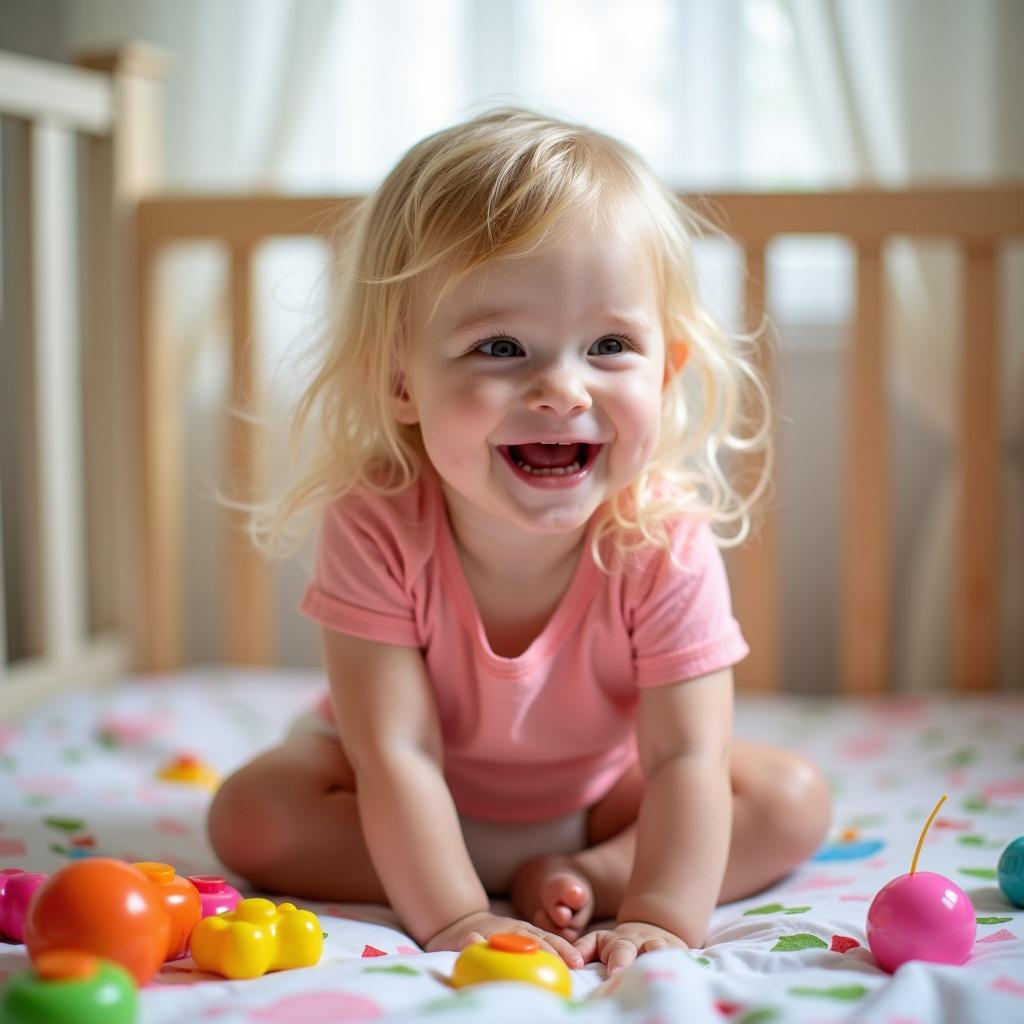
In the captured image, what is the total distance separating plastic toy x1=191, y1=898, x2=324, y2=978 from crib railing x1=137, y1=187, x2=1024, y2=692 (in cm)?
77

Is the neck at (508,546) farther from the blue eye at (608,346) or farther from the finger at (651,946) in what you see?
the finger at (651,946)

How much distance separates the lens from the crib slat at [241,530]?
164 centimetres

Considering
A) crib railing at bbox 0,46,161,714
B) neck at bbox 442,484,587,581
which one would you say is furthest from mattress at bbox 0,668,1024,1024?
neck at bbox 442,484,587,581

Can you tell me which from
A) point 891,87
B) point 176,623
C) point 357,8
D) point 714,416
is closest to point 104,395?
point 176,623

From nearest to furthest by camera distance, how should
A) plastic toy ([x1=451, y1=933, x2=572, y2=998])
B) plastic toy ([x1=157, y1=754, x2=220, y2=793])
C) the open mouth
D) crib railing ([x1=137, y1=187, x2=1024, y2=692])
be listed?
plastic toy ([x1=451, y1=933, x2=572, y2=998]), the open mouth, plastic toy ([x1=157, y1=754, x2=220, y2=793]), crib railing ([x1=137, y1=187, x2=1024, y2=692])

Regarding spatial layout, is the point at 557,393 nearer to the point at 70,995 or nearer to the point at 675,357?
the point at 675,357

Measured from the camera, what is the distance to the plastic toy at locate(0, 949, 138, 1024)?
595 millimetres

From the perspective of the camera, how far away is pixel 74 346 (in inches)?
67.2

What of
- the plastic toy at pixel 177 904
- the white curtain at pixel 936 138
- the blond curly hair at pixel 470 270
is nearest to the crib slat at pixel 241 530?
the blond curly hair at pixel 470 270

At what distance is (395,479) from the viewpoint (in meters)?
1.03

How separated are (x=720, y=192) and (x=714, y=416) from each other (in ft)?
1.96

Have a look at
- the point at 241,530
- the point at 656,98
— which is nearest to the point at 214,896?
the point at 241,530

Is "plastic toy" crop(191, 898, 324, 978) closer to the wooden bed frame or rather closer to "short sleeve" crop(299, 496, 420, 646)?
"short sleeve" crop(299, 496, 420, 646)

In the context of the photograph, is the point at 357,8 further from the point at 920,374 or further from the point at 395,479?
the point at 395,479
